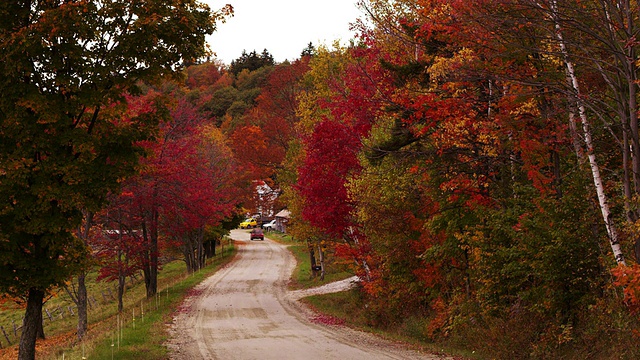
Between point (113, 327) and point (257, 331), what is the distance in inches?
231

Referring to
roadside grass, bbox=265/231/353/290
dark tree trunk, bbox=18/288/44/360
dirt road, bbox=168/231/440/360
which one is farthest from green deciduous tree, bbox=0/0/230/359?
roadside grass, bbox=265/231/353/290

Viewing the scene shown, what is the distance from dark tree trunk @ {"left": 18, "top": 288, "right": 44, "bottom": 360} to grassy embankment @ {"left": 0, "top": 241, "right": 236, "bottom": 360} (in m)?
1.67

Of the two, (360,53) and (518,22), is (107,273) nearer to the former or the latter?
(360,53)

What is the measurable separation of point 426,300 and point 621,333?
933cm

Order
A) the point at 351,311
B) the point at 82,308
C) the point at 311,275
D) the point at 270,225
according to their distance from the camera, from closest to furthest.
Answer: the point at 82,308 < the point at 351,311 < the point at 311,275 < the point at 270,225

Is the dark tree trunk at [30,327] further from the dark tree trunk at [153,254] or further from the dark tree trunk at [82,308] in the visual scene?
the dark tree trunk at [153,254]

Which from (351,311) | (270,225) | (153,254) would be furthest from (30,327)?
(270,225)

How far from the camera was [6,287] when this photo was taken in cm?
1020

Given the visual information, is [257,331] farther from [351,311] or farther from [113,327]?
[351,311]

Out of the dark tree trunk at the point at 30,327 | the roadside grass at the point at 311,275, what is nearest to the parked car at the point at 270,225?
the roadside grass at the point at 311,275

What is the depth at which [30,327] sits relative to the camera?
10750 millimetres

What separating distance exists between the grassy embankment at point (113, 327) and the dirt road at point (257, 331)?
645 millimetres

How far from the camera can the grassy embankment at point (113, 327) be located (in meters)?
15.0

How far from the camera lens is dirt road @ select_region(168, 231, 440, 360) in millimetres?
14612
